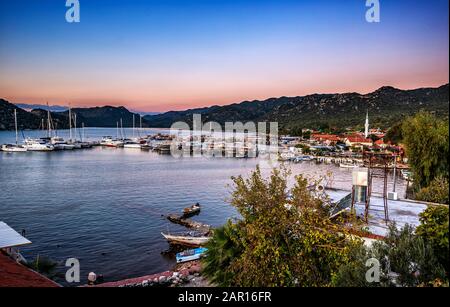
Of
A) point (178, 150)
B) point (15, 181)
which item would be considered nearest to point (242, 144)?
point (178, 150)

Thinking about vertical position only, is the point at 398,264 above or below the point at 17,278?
above

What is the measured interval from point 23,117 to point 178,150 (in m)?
86.9

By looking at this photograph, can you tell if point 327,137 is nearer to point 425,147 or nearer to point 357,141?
point 357,141

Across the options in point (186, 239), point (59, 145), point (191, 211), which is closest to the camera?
point (186, 239)

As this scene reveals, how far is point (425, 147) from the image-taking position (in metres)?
8.88

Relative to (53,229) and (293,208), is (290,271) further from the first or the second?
(53,229)

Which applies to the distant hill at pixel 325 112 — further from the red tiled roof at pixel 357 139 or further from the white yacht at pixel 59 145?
the white yacht at pixel 59 145

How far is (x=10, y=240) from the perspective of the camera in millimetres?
8836

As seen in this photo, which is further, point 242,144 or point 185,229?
point 242,144

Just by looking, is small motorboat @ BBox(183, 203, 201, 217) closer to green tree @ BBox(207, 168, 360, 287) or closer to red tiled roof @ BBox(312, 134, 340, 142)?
green tree @ BBox(207, 168, 360, 287)

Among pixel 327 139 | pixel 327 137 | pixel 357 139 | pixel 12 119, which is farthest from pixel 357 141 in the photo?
pixel 12 119

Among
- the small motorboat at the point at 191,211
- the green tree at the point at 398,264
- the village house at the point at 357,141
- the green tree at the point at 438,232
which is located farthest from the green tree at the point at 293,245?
the village house at the point at 357,141

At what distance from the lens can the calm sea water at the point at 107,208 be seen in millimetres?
13938

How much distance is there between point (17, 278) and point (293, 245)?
5347 mm
